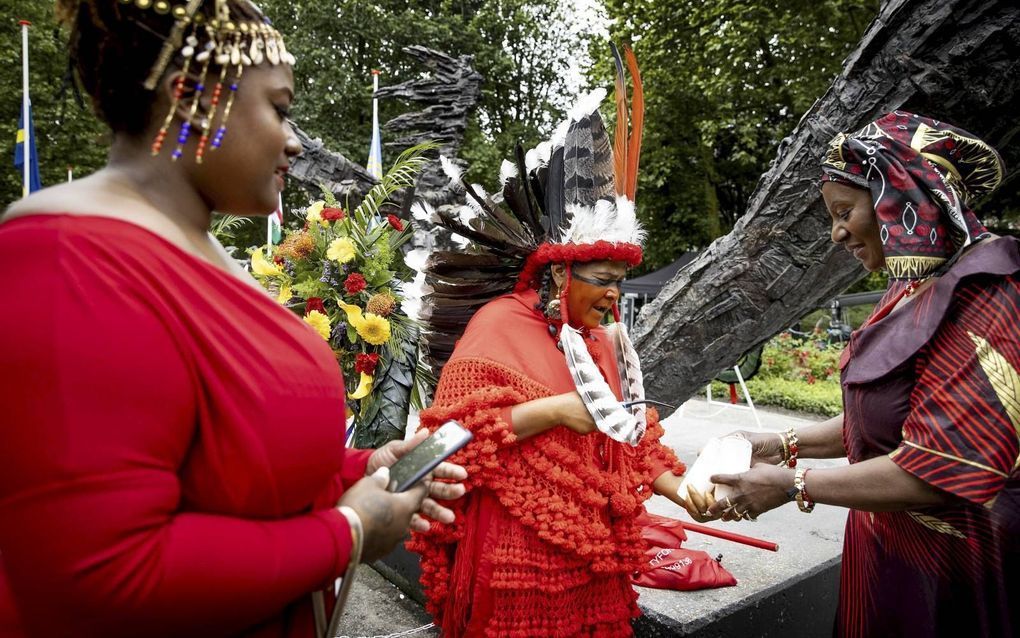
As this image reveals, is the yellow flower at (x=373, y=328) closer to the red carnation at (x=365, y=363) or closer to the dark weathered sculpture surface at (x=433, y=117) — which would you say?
the red carnation at (x=365, y=363)

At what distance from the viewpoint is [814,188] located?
9.76 ft

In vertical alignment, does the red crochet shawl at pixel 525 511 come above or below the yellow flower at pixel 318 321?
below

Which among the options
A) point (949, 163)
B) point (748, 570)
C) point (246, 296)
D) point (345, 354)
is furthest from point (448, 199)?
point (246, 296)

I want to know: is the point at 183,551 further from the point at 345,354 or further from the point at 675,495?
the point at 345,354

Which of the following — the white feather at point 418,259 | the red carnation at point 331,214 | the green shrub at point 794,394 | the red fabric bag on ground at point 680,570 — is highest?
the red carnation at point 331,214

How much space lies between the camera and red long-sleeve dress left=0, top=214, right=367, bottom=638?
795 mm

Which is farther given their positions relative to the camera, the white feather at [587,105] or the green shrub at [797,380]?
the green shrub at [797,380]

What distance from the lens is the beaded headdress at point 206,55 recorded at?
99 cm

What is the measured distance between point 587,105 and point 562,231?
1.69 ft

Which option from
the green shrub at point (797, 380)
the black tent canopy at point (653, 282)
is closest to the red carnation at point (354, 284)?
the green shrub at point (797, 380)

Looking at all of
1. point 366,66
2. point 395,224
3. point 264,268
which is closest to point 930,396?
point 395,224

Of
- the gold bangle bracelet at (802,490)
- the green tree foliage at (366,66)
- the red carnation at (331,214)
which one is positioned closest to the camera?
the gold bangle bracelet at (802,490)

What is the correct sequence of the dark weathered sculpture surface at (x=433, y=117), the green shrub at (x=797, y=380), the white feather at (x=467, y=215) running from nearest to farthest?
1. the white feather at (x=467, y=215)
2. the dark weathered sculpture surface at (x=433, y=117)
3. the green shrub at (x=797, y=380)

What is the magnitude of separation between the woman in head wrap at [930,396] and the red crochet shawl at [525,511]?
1.83 ft
